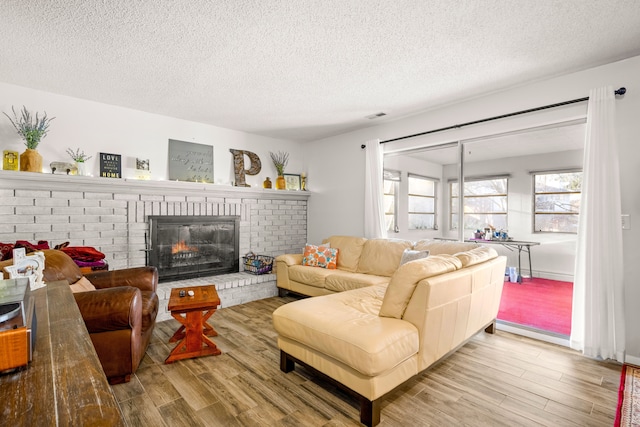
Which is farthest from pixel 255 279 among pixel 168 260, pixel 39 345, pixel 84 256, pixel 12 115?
pixel 39 345

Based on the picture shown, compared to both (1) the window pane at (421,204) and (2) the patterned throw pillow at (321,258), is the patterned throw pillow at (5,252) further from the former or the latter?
(1) the window pane at (421,204)

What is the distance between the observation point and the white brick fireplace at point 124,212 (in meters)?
3.25

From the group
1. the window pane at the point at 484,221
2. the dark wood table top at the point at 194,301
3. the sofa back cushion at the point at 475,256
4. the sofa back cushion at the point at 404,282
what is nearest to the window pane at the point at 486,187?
the window pane at the point at 484,221

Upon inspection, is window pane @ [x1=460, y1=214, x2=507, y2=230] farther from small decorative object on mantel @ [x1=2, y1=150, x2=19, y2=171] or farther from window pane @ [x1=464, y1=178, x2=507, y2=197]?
small decorative object on mantel @ [x1=2, y1=150, x2=19, y2=171]

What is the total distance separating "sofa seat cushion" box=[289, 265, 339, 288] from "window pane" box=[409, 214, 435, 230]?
4.72 feet

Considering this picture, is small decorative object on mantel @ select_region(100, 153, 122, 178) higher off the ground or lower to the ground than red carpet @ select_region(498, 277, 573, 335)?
higher

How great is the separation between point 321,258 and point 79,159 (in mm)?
3059

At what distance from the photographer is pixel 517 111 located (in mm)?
3250

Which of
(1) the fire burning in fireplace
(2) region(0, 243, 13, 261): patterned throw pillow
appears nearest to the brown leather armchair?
(2) region(0, 243, 13, 261): patterned throw pillow

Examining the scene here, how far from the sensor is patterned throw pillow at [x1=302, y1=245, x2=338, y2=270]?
435 centimetres

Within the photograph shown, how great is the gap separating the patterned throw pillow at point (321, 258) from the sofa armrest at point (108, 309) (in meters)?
2.46

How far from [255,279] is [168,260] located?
117cm

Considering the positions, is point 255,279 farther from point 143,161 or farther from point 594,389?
point 594,389

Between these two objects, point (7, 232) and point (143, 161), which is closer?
point (7, 232)
